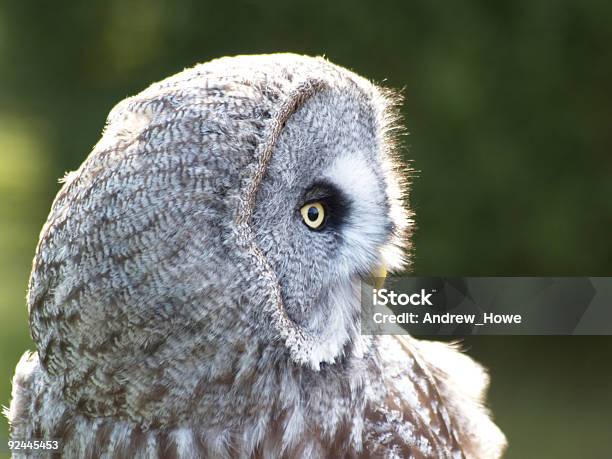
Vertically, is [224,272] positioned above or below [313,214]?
below

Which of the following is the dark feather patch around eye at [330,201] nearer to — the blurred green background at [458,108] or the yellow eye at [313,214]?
the yellow eye at [313,214]

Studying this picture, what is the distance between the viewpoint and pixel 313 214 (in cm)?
120

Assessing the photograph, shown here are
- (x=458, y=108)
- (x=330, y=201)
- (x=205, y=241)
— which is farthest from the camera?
(x=458, y=108)

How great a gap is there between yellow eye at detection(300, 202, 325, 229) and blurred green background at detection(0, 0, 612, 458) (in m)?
2.55

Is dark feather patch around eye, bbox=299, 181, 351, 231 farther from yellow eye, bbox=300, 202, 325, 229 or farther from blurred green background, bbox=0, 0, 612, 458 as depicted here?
blurred green background, bbox=0, 0, 612, 458

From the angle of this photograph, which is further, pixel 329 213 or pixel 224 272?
pixel 329 213

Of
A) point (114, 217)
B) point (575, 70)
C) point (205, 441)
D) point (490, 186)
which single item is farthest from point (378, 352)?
point (575, 70)

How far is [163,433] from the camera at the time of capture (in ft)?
3.98

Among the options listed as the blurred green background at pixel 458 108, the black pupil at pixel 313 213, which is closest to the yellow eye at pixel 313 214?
the black pupil at pixel 313 213

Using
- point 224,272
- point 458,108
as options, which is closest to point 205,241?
point 224,272

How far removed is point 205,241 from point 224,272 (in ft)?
0.15

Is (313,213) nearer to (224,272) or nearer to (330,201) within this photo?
(330,201)

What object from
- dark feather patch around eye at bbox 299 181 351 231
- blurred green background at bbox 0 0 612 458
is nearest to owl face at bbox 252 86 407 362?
dark feather patch around eye at bbox 299 181 351 231

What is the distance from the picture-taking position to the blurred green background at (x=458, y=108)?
3777 mm
